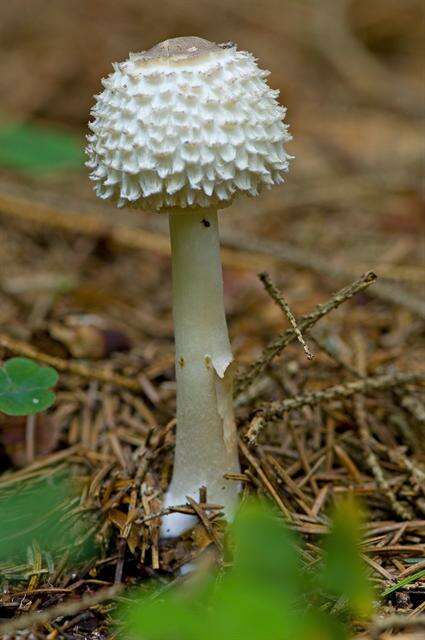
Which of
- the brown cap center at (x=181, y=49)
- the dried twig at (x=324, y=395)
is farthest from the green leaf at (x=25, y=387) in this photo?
the brown cap center at (x=181, y=49)

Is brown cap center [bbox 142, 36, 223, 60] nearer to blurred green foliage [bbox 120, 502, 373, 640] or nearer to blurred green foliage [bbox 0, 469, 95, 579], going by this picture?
blurred green foliage [bbox 120, 502, 373, 640]

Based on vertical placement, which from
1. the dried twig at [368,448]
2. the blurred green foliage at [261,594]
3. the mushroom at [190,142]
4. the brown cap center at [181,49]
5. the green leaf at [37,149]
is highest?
the green leaf at [37,149]

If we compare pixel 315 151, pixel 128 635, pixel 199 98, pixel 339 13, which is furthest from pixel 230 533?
pixel 339 13

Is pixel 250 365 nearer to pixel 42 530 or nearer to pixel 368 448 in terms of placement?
pixel 368 448

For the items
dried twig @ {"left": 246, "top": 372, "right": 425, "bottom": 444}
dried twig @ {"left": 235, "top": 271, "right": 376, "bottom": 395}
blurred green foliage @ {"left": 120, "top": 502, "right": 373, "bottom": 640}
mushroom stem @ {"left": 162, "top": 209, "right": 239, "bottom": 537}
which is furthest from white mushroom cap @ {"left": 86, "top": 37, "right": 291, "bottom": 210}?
blurred green foliage @ {"left": 120, "top": 502, "right": 373, "bottom": 640}

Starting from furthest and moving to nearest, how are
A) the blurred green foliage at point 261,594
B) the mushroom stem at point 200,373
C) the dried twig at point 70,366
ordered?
the dried twig at point 70,366, the mushroom stem at point 200,373, the blurred green foliage at point 261,594

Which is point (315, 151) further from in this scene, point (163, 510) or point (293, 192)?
point (163, 510)

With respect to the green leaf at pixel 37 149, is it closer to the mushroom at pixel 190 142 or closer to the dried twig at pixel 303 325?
the dried twig at pixel 303 325
